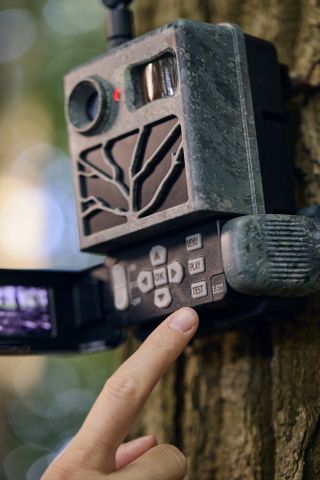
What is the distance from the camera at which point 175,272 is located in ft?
3.13

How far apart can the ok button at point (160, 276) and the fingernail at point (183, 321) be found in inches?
3.1

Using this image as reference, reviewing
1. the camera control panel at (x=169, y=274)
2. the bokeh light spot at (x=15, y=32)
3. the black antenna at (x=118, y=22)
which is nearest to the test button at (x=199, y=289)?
the camera control panel at (x=169, y=274)

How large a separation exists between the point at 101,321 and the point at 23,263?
2.69m

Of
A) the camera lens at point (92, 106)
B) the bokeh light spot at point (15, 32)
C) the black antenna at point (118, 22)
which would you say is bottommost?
the camera lens at point (92, 106)

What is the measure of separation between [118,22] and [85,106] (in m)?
0.13

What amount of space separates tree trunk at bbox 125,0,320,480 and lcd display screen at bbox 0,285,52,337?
9.6 inches

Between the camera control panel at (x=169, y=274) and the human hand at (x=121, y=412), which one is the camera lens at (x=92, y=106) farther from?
the human hand at (x=121, y=412)

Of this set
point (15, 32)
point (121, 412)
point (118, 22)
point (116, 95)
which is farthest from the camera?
point (15, 32)

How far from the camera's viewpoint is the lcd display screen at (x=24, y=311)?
3.44 feet

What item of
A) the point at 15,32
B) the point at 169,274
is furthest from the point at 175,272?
the point at 15,32

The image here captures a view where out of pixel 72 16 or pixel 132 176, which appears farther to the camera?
pixel 72 16

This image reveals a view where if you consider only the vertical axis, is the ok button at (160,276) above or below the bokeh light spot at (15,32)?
below

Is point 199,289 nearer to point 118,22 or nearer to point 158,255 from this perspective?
point 158,255

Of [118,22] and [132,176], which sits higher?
[118,22]
